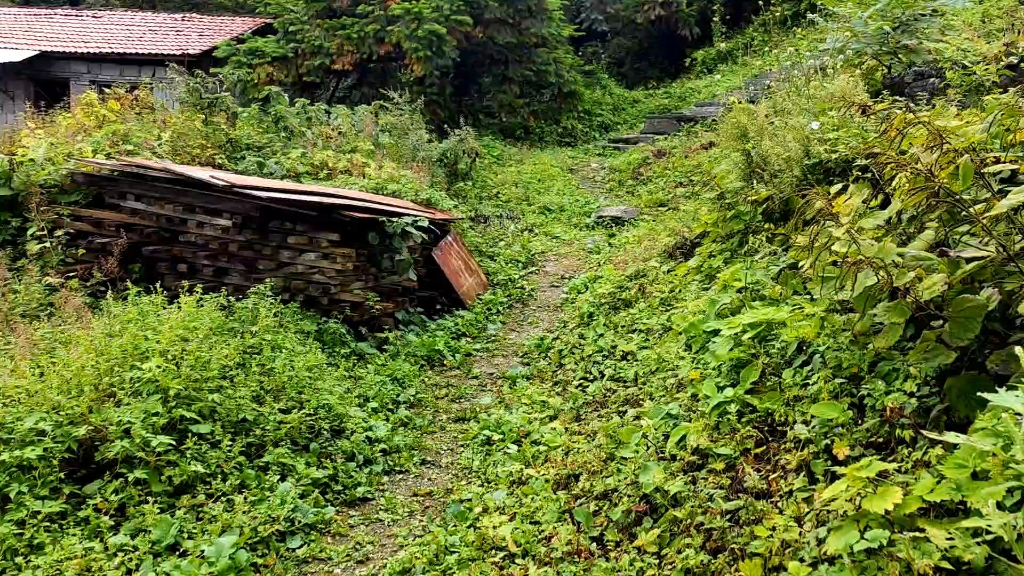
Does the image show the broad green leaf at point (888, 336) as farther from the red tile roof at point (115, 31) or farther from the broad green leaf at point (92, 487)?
the red tile roof at point (115, 31)

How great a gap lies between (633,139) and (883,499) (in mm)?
11009

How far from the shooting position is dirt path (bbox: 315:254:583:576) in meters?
3.92

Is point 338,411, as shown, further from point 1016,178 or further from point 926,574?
point 1016,178

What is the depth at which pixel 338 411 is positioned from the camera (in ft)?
16.1

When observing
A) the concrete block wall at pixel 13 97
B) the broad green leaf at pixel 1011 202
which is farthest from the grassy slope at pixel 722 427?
the concrete block wall at pixel 13 97

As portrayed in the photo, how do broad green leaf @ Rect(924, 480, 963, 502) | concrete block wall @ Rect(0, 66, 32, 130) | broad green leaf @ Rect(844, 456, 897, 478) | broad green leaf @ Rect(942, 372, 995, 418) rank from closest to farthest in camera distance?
broad green leaf @ Rect(924, 480, 963, 502) < broad green leaf @ Rect(844, 456, 897, 478) < broad green leaf @ Rect(942, 372, 995, 418) < concrete block wall @ Rect(0, 66, 32, 130)

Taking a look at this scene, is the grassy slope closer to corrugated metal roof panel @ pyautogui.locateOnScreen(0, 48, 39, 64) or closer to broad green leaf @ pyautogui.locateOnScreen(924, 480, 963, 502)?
broad green leaf @ pyautogui.locateOnScreen(924, 480, 963, 502)

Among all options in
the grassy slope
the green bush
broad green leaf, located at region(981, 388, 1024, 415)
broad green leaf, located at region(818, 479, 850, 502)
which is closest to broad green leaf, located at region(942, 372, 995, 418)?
the grassy slope

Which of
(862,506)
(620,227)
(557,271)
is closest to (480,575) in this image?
(862,506)

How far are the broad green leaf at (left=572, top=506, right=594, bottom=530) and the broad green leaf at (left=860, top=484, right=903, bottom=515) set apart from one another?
1454 millimetres

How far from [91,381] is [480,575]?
289 centimetres

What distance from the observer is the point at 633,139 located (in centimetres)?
1275

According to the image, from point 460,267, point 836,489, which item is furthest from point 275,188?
point 836,489

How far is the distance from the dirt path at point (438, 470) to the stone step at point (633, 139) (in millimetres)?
6318
